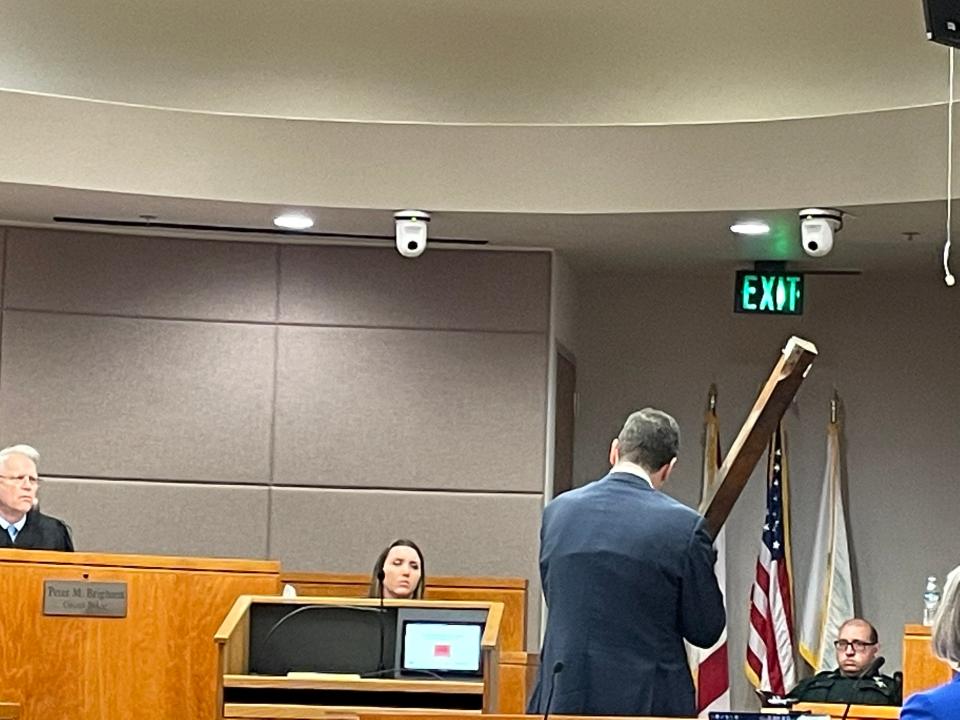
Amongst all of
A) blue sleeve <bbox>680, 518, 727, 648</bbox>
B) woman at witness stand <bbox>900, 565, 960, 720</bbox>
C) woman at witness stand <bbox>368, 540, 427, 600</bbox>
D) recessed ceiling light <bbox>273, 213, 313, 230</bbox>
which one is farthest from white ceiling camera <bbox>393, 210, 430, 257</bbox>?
woman at witness stand <bbox>900, 565, 960, 720</bbox>

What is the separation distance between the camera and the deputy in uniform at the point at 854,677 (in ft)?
23.3

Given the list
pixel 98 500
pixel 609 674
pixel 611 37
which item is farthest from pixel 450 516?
pixel 609 674

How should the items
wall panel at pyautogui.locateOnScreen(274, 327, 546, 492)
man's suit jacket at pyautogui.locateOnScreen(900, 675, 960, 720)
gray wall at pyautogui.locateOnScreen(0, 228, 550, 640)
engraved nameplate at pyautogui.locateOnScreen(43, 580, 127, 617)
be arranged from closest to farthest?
man's suit jacket at pyautogui.locateOnScreen(900, 675, 960, 720)
engraved nameplate at pyautogui.locateOnScreen(43, 580, 127, 617)
gray wall at pyautogui.locateOnScreen(0, 228, 550, 640)
wall panel at pyautogui.locateOnScreen(274, 327, 546, 492)

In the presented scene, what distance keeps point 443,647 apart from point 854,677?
8.98ft

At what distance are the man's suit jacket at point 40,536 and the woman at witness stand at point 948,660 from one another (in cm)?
446

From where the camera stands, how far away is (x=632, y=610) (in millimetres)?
4113

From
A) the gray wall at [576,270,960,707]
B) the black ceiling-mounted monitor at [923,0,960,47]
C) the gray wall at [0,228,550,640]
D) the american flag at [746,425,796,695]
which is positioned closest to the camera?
the black ceiling-mounted monitor at [923,0,960,47]

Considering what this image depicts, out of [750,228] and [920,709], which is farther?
[750,228]

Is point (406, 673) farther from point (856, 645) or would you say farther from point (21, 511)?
point (856, 645)

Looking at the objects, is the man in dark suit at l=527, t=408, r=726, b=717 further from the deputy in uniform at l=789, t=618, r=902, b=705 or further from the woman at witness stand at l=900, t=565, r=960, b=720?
the deputy in uniform at l=789, t=618, r=902, b=705

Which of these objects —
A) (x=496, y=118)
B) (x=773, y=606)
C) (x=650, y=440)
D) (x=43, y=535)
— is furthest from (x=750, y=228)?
(x=650, y=440)

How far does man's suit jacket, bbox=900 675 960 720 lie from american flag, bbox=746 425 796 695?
550 centimetres

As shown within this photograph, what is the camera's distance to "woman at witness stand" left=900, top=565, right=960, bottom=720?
2.67 metres

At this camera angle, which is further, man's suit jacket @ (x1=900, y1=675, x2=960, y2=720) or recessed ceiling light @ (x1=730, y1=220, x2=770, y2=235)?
recessed ceiling light @ (x1=730, y1=220, x2=770, y2=235)
